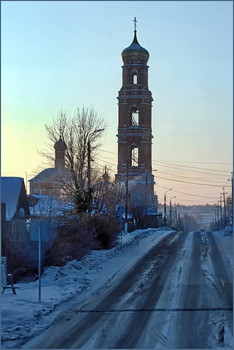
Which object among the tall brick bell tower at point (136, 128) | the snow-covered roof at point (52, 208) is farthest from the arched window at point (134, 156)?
the snow-covered roof at point (52, 208)

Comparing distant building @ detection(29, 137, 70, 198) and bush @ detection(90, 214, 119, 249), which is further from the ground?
distant building @ detection(29, 137, 70, 198)

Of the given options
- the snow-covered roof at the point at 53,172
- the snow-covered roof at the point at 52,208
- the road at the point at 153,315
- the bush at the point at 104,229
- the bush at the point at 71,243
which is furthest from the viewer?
the snow-covered roof at the point at 53,172

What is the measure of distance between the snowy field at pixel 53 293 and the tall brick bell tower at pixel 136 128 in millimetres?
34987

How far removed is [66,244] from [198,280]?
243 inches

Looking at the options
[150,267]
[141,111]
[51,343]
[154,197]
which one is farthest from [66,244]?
[154,197]

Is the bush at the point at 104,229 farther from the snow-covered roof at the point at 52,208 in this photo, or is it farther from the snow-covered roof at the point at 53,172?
the snow-covered roof at the point at 53,172

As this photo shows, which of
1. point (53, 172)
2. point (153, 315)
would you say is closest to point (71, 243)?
point (153, 315)

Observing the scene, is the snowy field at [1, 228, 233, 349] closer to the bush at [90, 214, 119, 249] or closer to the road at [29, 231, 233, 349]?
the road at [29, 231, 233, 349]

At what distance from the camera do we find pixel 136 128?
6309 cm

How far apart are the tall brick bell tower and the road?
40405 mm

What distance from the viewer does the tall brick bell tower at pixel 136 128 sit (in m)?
61.3

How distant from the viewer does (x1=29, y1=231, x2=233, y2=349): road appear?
32.6ft

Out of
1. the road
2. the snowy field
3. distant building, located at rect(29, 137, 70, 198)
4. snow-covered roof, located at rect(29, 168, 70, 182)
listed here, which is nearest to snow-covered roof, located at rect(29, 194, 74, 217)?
distant building, located at rect(29, 137, 70, 198)

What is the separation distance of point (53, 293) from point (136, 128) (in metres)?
48.5
